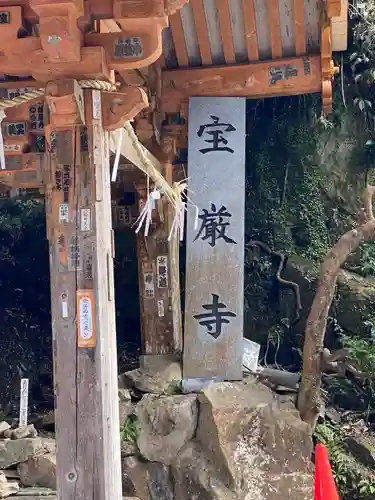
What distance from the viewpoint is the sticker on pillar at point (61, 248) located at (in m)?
3.26

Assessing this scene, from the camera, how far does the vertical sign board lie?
18.3ft

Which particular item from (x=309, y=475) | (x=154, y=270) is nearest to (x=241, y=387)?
(x=309, y=475)

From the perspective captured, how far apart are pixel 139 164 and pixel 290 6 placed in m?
2.04

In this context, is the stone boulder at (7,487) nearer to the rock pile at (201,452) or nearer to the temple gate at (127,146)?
the rock pile at (201,452)

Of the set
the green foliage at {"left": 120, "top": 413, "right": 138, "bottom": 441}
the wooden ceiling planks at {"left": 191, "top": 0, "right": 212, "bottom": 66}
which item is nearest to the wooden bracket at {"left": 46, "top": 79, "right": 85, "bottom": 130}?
the wooden ceiling planks at {"left": 191, "top": 0, "right": 212, "bottom": 66}

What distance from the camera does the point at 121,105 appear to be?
3311 millimetres

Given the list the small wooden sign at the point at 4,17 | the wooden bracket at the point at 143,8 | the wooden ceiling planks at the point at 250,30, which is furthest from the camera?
the wooden ceiling planks at the point at 250,30

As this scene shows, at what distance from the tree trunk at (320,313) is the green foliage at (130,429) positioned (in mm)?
1549

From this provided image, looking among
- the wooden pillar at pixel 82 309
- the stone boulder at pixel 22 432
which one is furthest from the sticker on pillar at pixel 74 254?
the stone boulder at pixel 22 432

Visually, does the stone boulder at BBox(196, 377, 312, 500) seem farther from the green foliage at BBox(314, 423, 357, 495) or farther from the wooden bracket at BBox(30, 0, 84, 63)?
the wooden bracket at BBox(30, 0, 84, 63)

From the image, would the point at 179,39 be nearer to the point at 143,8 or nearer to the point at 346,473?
the point at 143,8

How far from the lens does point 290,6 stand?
5.23 meters

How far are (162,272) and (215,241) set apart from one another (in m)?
0.86

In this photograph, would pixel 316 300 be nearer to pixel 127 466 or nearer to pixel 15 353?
pixel 127 466
